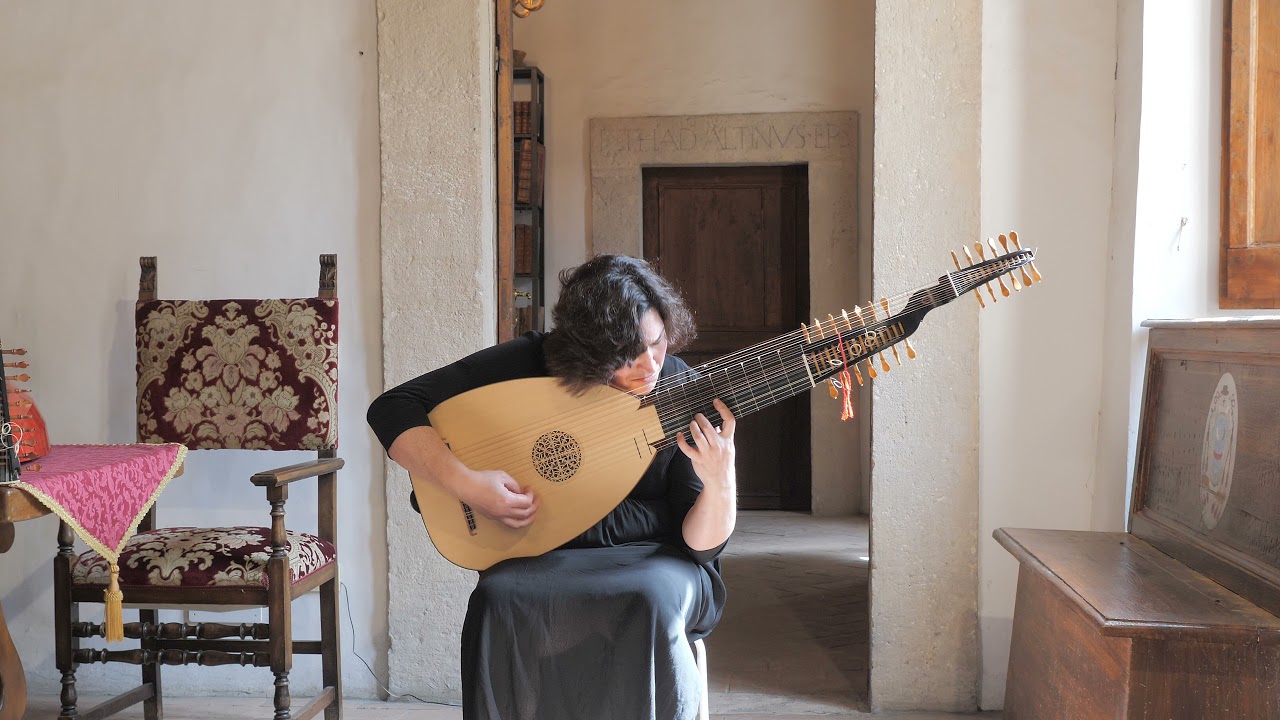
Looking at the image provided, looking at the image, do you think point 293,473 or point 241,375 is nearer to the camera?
point 293,473

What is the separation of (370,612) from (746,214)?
3641mm

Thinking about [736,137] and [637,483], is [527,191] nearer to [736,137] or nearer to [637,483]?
[736,137]

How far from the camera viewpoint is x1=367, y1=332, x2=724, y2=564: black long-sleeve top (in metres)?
1.75

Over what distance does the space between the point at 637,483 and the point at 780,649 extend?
5.52 feet

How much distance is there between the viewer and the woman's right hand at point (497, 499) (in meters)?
1.66

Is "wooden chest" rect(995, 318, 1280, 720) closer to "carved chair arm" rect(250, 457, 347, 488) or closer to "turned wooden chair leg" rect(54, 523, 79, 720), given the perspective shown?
"carved chair arm" rect(250, 457, 347, 488)

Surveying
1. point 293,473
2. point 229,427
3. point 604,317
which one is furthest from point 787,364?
point 229,427

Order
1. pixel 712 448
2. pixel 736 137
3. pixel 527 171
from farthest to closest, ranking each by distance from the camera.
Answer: pixel 736 137, pixel 527 171, pixel 712 448

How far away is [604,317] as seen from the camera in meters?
1.66

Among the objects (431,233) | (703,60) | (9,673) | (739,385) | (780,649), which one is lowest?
(780,649)

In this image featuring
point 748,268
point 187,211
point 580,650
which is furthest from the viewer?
point 748,268

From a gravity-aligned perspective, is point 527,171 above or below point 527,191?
above

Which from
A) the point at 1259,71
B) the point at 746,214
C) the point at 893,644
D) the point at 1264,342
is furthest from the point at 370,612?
Answer: the point at 746,214

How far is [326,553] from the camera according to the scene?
7.96ft
